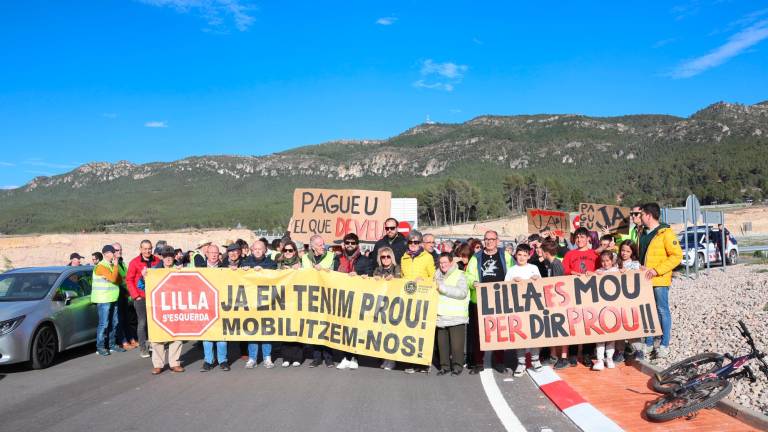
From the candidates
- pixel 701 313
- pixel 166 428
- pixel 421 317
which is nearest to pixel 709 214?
pixel 701 313

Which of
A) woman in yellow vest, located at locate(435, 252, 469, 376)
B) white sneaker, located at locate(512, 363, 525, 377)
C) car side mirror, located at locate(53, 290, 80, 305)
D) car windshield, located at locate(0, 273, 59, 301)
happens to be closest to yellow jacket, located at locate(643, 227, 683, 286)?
white sneaker, located at locate(512, 363, 525, 377)

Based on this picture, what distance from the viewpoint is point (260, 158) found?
7594 inches

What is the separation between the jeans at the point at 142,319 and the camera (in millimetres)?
9953

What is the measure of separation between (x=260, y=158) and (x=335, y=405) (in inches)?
7534

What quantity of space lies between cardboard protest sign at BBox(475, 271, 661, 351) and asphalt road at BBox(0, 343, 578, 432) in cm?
63

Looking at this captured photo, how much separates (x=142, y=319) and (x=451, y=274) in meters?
5.33

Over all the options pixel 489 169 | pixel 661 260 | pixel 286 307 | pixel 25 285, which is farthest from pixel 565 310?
pixel 489 169

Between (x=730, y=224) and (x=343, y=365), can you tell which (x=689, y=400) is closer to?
(x=343, y=365)

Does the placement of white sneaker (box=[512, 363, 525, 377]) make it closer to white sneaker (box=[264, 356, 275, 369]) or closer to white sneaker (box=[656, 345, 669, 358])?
white sneaker (box=[656, 345, 669, 358])

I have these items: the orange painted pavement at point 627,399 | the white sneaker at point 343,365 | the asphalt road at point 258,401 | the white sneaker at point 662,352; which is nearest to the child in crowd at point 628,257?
the white sneaker at point 662,352

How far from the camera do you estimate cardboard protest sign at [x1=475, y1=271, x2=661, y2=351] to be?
822 centimetres

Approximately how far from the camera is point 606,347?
8375 mm

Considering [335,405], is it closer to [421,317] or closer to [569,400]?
[421,317]

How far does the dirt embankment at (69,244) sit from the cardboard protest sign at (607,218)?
4355cm
